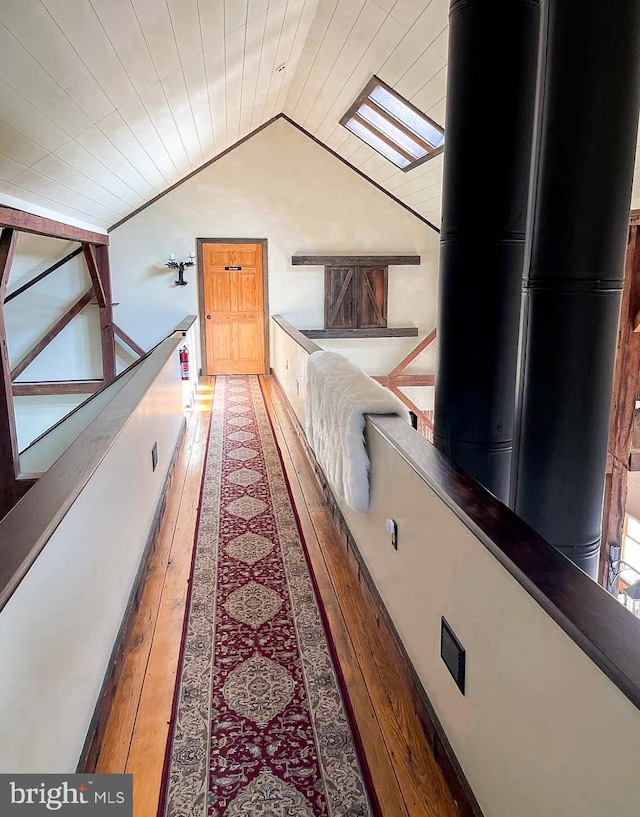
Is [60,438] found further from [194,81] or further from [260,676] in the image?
[260,676]

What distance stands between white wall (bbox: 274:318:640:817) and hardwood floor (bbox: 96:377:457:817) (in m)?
0.16

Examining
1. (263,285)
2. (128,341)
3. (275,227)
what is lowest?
(128,341)

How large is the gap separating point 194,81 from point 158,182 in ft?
9.00

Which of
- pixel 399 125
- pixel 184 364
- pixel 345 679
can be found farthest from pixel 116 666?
pixel 399 125

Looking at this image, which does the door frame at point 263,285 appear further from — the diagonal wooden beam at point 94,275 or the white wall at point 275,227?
the diagonal wooden beam at point 94,275

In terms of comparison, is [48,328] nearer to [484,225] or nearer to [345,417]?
[345,417]

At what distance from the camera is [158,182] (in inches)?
270

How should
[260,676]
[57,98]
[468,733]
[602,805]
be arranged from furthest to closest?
[57,98]
[260,676]
[468,733]
[602,805]

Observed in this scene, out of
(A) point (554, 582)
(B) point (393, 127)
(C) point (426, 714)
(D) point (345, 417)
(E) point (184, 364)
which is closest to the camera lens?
(A) point (554, 582)

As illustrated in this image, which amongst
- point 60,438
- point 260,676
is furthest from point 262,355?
point 260,676

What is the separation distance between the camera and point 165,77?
389cm

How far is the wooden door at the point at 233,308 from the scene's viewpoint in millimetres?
8039

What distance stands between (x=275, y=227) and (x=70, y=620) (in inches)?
281

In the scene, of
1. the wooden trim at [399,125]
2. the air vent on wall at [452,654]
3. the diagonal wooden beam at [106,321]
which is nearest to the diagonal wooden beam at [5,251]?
the diagonal wooden beam at [106,321]
